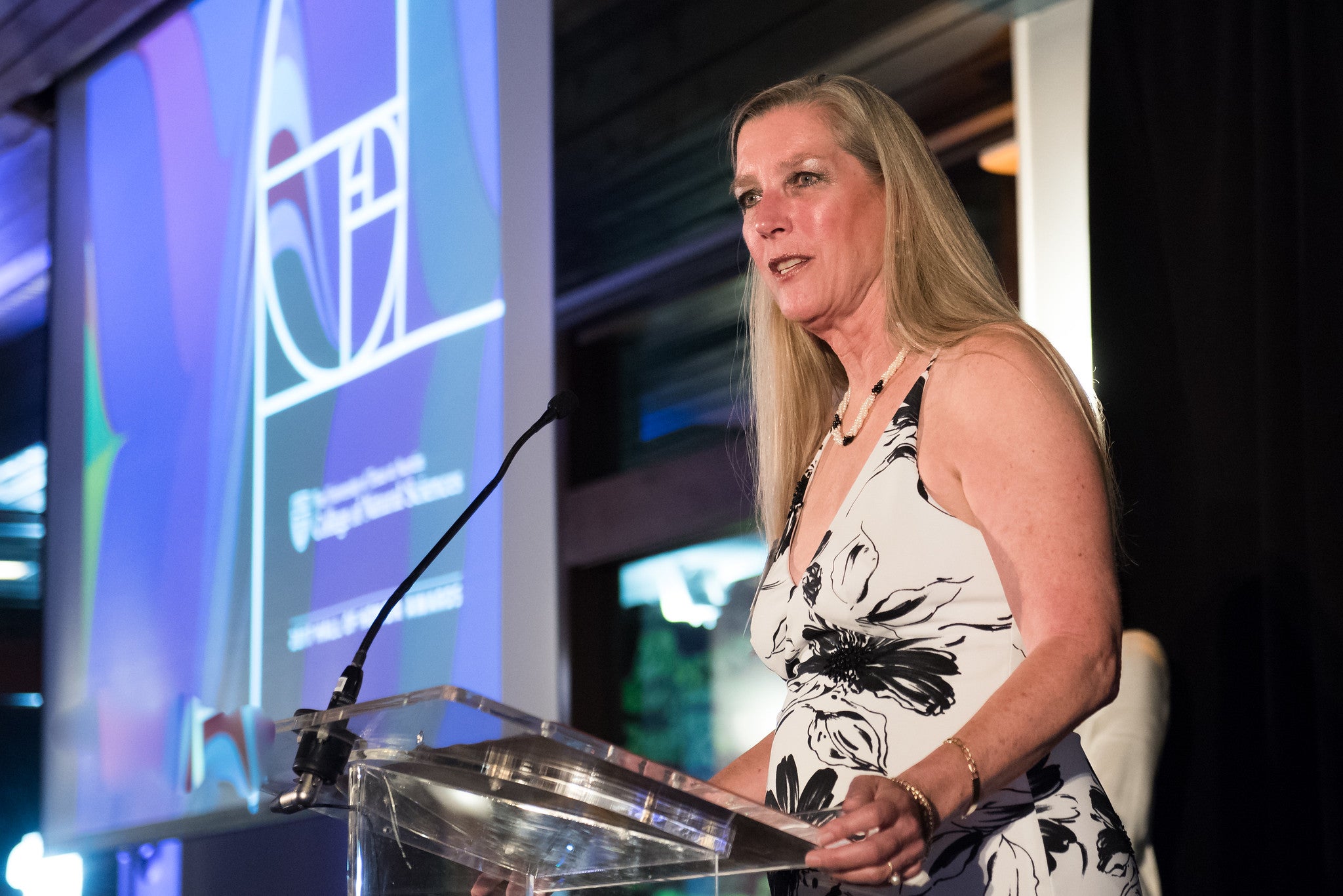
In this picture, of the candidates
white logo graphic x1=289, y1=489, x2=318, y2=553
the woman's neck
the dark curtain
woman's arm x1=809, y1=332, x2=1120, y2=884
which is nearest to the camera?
woman's arm x1=809, y1=332, x2=1120, y2=884

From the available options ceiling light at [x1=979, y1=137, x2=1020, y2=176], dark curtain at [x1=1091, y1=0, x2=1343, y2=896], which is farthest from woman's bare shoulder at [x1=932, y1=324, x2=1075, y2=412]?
ceiling light at [x1=979, y1=137, x2=1020, y2=176]

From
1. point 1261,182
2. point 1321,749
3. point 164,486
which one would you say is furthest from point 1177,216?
point 164,486

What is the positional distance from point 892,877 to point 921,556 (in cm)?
42

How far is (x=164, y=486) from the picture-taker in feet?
13.5

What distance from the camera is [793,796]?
138 cm

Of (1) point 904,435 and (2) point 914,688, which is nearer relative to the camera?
(2) point 914,688

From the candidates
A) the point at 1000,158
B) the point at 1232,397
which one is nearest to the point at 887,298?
the point at 1232,397

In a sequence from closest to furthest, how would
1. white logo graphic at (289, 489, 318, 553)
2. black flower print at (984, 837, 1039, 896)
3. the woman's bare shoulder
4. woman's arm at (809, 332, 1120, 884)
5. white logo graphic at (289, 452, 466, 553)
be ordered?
woman's arm at (809, 332, 1120, 884), black flower print at (984, 837, 1039, 896), the woman's bare shoulder, white logo graphic at (289, 452, 466, 553), white logo graphic at (289, 489, 318, 553)

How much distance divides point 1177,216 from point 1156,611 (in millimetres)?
778

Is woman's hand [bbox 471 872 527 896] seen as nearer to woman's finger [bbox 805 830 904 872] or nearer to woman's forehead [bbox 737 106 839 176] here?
woman's finger [bbox 805 830 904 872]

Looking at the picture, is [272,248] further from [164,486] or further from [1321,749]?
[1321,749]

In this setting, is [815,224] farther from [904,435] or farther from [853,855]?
[853,855]

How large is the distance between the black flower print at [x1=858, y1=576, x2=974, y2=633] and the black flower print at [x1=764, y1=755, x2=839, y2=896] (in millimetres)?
156

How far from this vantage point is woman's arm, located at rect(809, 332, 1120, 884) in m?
1.08
